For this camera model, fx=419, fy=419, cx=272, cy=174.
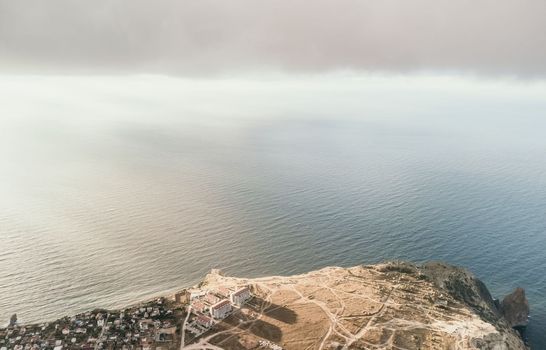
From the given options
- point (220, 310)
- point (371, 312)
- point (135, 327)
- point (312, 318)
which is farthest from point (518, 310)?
point (135, 327)

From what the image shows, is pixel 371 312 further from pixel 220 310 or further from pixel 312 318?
pixel 220 310

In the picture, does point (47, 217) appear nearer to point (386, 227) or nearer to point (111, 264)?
point (111, 264)

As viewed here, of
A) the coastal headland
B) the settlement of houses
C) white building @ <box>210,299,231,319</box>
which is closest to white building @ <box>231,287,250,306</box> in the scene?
the settlement of houses

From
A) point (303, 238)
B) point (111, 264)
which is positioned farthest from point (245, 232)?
point (111, 264)

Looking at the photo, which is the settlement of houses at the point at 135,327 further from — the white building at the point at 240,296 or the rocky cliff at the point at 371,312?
the rocky cliff at the point at 371,312

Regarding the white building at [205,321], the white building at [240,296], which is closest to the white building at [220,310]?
the white building at [205,321]

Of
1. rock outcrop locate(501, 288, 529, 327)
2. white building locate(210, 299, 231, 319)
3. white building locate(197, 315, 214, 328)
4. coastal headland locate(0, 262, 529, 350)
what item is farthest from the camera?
rock outcrop locate(501, 288, 529, 327)

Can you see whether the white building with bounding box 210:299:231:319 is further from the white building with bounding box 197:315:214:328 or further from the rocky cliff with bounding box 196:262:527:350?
the rocky cliff with bounding box 196:262:527:350
